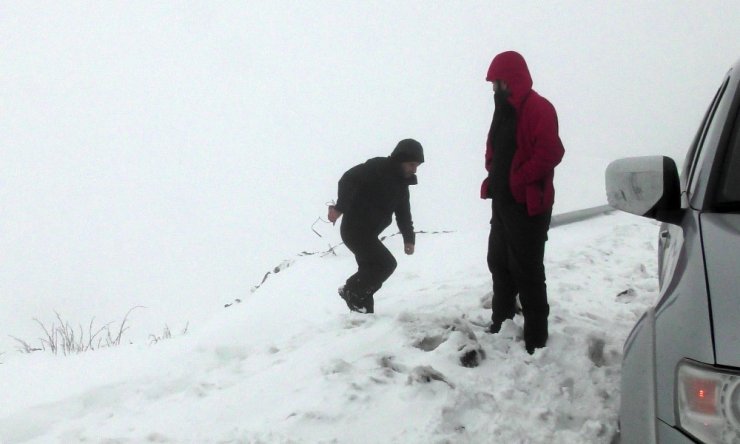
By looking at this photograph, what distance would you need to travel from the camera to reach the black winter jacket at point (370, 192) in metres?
4.83

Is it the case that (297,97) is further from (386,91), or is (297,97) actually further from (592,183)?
(592,183)

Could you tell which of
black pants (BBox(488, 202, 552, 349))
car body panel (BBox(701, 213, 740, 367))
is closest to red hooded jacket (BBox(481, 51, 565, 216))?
black pants (BBox(488, 202, 552, 349))

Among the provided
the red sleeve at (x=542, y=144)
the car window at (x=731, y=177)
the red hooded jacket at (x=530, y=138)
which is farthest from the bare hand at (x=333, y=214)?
the car window at (x=731, y=177)

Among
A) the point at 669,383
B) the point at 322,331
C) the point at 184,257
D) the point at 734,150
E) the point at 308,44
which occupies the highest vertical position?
the point at 308,44

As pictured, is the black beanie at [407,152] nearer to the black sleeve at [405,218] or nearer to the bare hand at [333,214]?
the black sleeve at [405,218]

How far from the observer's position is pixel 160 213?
75.6 meters

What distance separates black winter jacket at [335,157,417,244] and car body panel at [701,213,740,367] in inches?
117

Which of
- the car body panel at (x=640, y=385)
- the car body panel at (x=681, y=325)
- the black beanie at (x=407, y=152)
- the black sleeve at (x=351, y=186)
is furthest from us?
the black sleeve at (x=351, y=186)

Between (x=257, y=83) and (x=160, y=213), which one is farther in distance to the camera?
(x=257, y=83)

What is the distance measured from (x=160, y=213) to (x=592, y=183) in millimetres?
62764

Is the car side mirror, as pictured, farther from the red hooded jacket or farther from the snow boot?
the snow boot

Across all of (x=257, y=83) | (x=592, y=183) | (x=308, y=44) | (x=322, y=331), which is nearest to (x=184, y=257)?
(x=592, y=183)

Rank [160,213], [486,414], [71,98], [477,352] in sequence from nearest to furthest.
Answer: [486,414], [477,352], [160,213], [71,98]

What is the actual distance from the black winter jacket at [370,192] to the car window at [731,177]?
9.11 feet
